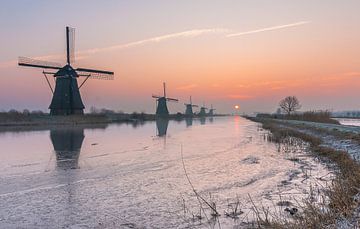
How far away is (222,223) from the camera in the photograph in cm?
639

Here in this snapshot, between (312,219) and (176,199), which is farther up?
(312,219)

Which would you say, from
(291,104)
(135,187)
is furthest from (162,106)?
(135,187)

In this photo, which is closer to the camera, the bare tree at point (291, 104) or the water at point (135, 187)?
the water at point (135, 187)

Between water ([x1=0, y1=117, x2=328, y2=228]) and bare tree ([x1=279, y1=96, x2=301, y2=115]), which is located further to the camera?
bare tree ([x1=279, y1=96, x2=301, y2=115])

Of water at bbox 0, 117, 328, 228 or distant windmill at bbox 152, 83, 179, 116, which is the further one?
distant windmill at bbox 152, 83, 179, 116

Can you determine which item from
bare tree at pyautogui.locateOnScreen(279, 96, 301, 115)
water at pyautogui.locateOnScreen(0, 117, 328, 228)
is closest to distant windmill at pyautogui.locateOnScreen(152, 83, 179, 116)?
bare tree at pyautogui.locateOnScreen(279, 96, 301, 115)

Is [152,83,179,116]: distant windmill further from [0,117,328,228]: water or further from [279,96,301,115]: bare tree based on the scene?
[0,117,328,228]: water

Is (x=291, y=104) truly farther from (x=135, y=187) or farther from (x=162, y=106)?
(x=135, y=187)

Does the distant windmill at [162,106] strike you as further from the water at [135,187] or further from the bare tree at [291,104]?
the water at [135,187]

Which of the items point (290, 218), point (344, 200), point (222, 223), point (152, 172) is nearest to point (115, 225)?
point (222, 223)

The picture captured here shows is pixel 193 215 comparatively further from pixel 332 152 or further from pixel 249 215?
pixel 332 152

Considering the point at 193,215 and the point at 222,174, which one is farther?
the point at 222,174

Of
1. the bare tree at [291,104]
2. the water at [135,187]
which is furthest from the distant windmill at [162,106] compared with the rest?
the water at [135,187]

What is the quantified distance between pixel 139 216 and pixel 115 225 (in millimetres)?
650
